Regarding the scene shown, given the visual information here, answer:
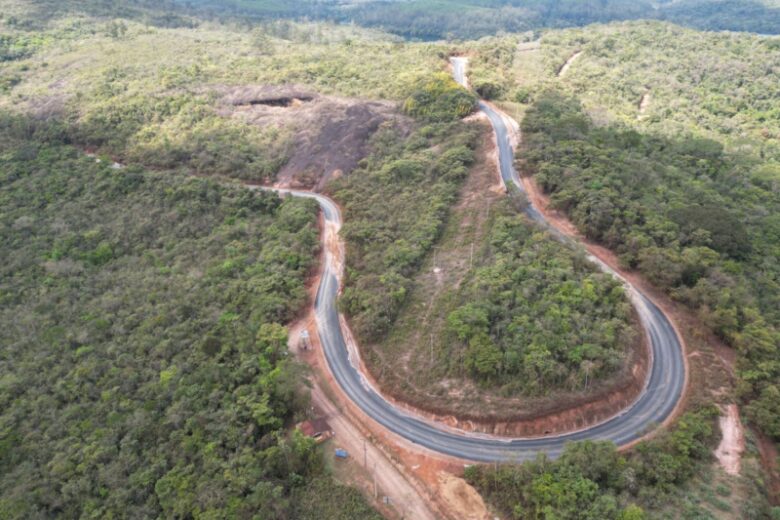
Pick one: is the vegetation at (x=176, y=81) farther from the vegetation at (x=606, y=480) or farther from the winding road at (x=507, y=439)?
the vegetation at (x=606, y=480)

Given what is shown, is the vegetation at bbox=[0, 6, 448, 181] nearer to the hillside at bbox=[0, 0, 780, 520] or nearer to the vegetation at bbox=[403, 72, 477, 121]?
the hillside at bbox=[0, 0, 780, 520]

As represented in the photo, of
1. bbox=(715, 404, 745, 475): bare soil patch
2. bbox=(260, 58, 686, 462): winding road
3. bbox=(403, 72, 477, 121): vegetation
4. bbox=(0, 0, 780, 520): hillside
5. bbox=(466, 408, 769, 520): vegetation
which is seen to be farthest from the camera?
bbox=(403, 72, 477, 121): vegetation

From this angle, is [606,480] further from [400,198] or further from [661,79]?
[661,79]

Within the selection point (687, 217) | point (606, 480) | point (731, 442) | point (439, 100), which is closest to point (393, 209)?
point (439, 100)

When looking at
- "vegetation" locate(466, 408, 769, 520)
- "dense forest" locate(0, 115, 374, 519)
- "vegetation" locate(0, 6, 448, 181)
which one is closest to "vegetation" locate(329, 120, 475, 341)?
"dense forest" locate(0, 115, 374, 519)

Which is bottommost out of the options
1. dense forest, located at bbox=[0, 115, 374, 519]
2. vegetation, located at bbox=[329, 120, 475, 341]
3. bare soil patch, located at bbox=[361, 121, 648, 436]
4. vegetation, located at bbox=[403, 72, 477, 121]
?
dense forest, located at bbox=[0, 115, 374, 519]

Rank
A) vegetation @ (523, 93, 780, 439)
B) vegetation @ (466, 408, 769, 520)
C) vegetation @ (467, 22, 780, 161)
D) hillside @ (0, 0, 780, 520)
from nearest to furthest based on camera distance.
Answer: vegetation @ (466, 408, 769, 520) < hillside @ (0, 0, 780, 520) < vegetation @ (523, 93, 780, 439) < vegetation @ (467, 22, 780, 161)
